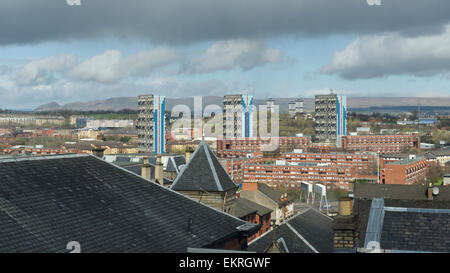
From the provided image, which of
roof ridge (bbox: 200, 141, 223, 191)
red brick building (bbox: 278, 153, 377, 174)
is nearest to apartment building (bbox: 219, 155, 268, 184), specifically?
red brick building (bbox: 278, 153, 377, 174)

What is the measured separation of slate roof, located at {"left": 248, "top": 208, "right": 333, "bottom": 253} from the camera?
29.3 m

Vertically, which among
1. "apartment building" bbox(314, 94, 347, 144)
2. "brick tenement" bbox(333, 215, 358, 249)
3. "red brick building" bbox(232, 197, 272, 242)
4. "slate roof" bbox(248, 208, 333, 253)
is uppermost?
"apartment building" bbox(314, 94, 347, 144)

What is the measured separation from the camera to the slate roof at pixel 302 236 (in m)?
29.3

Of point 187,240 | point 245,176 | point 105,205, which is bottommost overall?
point 245,176

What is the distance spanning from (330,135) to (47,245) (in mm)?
165996

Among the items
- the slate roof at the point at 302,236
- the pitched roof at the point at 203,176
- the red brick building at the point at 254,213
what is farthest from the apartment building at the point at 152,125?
the pitched roof at the point at 203,176

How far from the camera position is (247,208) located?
47.2 meters

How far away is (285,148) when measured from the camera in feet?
527

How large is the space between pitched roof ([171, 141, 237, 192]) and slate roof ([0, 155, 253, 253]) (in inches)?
217

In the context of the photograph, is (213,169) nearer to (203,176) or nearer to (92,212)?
(203,176)

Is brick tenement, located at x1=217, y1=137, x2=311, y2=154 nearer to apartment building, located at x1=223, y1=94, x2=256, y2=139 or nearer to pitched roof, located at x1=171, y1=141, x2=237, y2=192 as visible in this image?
apartment building, located at x1=223, y1=94, x2=256, y2=139

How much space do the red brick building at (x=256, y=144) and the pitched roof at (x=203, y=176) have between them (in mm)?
117366

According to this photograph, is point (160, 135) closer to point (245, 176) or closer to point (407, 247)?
point (245, 176)
